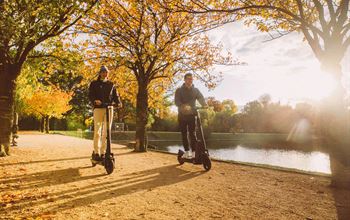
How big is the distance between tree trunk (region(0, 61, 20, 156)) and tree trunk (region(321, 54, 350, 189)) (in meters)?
9.73

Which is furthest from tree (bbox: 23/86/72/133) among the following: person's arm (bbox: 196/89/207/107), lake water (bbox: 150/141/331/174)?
person's arm (bbox: 196/89/207/107)

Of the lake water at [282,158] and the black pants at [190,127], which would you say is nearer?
the black pants at [190,127]

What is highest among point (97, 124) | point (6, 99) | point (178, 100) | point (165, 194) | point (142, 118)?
point (6, 99)

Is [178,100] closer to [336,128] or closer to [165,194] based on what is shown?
[165,194]

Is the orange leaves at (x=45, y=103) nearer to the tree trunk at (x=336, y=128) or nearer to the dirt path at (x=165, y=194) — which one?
→ the dirt path at (x=165, y=194)

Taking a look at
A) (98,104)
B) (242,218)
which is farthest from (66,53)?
(242,218)

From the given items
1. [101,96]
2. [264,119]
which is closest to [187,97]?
[101,96]

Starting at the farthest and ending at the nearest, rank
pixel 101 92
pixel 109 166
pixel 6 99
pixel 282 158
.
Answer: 1. pixel 282 158
2. pixel 6 99
3. pixel 101 92
4. pixel 109 166

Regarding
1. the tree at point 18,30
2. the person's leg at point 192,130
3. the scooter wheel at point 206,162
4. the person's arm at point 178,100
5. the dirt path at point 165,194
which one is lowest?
the dirt path at point 165,194

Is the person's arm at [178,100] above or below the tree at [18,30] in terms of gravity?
below

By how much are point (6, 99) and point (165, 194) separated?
302 inches

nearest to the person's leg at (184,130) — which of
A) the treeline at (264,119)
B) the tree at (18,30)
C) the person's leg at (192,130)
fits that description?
the person's leg at (192,130)

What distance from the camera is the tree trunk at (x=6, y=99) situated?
10.1m

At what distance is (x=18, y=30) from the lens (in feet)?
25.6
